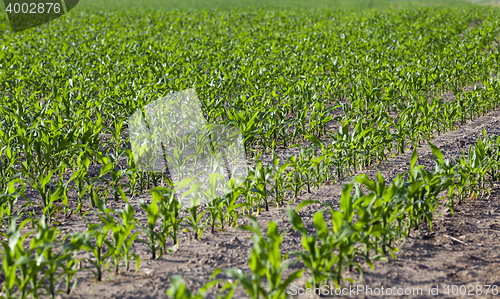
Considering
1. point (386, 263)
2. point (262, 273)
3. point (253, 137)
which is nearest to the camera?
point (262, 273)

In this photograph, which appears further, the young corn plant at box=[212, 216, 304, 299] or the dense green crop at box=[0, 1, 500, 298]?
the dense green crop at box=[0, 1, 500, 298]

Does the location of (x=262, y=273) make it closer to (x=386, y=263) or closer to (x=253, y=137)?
(x=386, y=263)

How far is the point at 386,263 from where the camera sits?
96.7 inches

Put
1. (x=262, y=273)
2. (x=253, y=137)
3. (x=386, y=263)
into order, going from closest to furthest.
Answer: (x=262, y=273)
(x=386, y=263)
(x=253, y=137)

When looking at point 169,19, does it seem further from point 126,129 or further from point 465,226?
point 465,226

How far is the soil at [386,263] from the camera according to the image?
2254 mm

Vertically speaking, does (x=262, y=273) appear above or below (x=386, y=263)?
above

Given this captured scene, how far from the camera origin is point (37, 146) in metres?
3.87

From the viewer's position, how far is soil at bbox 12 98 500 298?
2.25 m

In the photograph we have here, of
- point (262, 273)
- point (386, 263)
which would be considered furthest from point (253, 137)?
point (262, 273)

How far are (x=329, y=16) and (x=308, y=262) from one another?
21571 mm

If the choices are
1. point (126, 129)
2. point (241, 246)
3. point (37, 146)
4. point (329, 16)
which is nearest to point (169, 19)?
point (329, 16)

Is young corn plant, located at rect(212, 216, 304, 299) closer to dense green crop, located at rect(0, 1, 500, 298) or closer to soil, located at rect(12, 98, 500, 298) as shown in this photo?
dense green crop, located at rect(0, 1, 500, 298)

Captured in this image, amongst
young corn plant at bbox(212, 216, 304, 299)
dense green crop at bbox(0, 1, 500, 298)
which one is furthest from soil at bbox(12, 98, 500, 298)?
young corn plant at bbox(212, 216, 304, 299)
